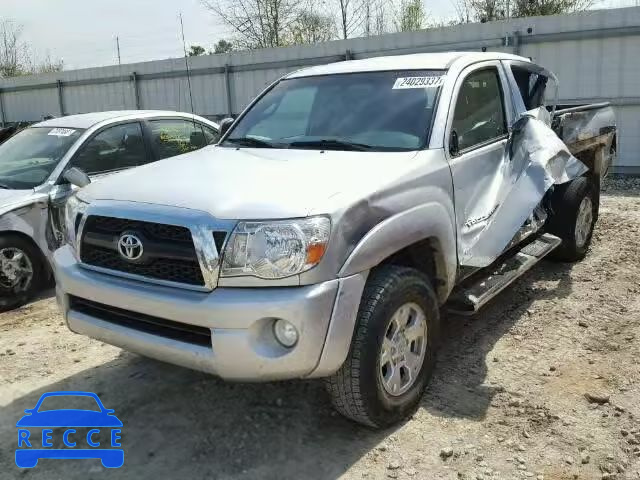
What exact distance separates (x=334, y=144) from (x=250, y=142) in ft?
2.45

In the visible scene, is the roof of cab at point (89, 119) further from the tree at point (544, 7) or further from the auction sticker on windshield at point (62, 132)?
the tree at point (544, 7)

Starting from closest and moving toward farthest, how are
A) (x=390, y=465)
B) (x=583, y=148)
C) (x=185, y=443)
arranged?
(x=390, y=465), (x=185, y=443), (x=583, y=148)

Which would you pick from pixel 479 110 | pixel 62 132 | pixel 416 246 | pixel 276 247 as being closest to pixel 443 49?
pixel 62 132

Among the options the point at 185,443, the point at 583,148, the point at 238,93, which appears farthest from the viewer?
the point at 238,93

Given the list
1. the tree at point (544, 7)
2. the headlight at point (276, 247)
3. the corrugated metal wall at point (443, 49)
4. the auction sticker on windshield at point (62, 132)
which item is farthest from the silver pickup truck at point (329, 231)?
the tree at point (544, 7)

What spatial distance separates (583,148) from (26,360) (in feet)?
17.1

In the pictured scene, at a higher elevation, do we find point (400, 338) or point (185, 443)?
point (400, 338)

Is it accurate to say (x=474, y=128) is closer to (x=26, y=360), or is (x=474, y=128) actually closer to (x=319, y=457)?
(x=319, y=457)

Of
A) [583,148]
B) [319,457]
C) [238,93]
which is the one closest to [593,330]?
[583,148]

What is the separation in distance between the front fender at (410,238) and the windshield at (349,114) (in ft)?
1.55

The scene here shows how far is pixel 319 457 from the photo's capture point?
305 centimetres

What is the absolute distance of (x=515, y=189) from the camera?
432 cm

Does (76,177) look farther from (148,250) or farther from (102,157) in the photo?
(148,250)

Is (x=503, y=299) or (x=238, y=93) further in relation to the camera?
(x=238, y=93)
